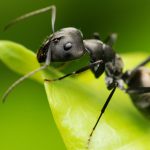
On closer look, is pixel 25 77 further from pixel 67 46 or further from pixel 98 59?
pixel 98 59

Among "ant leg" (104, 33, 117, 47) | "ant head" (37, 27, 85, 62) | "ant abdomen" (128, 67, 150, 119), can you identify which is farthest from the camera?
"ant leg" (104, 33, 117, 47)

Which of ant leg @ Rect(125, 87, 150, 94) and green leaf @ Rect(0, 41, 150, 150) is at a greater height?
green leaf @ Rect(0, 41, 150, 150)

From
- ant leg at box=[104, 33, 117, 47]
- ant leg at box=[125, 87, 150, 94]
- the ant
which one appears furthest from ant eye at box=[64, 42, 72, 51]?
ant leg at box=[104, 33, 117, 47]

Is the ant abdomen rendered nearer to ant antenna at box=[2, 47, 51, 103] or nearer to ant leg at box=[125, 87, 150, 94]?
ant leg at box=[125, 87, 150, 94]

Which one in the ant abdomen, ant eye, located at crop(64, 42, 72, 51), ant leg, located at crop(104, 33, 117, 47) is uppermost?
ant eye, located at crop(64, 42, 72, 51)

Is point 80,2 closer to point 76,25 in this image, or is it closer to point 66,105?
point 76,25

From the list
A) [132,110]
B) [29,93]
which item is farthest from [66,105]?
[29,93]

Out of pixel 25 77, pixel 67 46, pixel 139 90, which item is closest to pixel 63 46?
pixel 67 46

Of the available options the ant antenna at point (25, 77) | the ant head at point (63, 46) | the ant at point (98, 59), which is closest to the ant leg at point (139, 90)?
the ant at point (98, 59)
